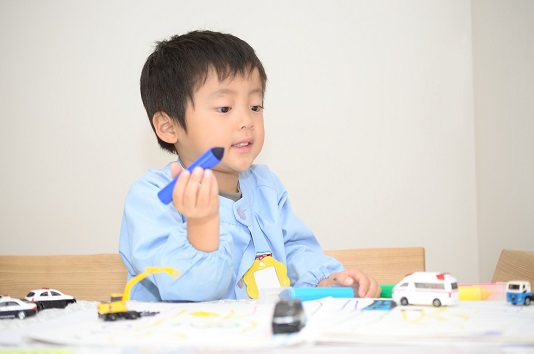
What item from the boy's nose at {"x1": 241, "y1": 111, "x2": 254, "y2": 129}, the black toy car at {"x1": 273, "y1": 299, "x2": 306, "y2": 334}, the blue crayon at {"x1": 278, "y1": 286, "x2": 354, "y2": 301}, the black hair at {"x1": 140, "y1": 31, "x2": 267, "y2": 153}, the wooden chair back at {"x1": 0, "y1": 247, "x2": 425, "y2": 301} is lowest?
the wooden chair back at {"x1": 0, "y1": 247, "x2": 425, "y2": 301}

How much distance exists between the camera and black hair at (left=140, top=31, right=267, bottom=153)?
1.03 meters

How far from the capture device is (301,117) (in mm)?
1740

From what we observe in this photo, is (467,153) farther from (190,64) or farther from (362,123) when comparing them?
(190,64)

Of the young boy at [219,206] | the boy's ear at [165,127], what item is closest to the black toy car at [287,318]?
the young boy at [219,206]

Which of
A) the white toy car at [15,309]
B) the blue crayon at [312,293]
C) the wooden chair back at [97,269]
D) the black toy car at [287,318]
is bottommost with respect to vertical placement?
the wooden chair back at [97,269]

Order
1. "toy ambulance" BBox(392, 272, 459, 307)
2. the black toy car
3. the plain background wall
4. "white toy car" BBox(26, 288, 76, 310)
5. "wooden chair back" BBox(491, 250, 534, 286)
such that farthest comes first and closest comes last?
the plain background wall, "wooden chair back" BBox(491, 250, 534, 286), "white toy car" BBox(26, 288, 76, 310), "toy ambulance" BBox(392, 272, 459, 307), the black toy car

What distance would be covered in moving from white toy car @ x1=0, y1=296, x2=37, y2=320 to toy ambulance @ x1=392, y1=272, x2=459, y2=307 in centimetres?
39

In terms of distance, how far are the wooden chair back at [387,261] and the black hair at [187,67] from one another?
17.3 inches

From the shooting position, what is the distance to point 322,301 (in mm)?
676

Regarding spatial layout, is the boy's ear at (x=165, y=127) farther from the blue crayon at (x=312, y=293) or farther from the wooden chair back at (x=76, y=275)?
the blue crayon at (x=312, y=293)

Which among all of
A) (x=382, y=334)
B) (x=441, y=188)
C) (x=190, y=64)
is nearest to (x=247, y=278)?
(x=190, y=64)

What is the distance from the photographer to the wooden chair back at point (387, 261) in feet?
4.22

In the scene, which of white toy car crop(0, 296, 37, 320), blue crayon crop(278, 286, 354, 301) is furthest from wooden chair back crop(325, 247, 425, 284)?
white toy car crop(0, 296, 37, 320)

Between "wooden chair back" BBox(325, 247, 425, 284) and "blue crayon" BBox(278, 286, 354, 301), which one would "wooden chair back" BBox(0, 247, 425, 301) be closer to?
"wooden chair back" BBox(325, 247, 425, 284)
